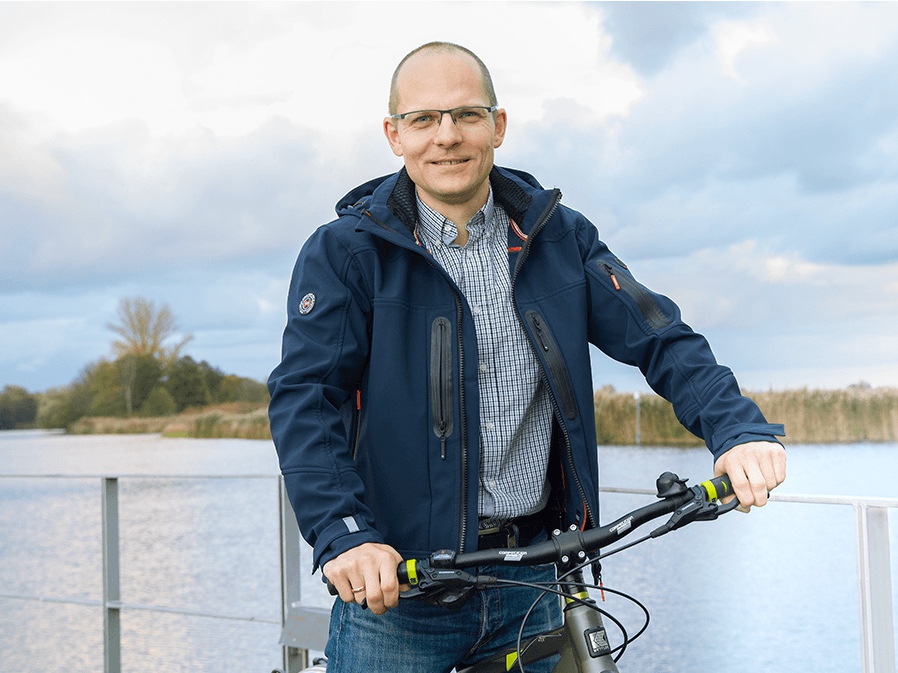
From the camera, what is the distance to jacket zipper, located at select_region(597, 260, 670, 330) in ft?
5.06

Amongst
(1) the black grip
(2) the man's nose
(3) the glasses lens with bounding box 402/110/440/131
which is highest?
(3) the glasses lens with bounding box 402/110/440/131

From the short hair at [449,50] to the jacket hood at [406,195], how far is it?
126mm

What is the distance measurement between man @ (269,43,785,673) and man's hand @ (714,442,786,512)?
0.33ft

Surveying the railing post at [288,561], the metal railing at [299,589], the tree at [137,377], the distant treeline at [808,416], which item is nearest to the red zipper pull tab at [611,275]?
the metal railing at [299,589]

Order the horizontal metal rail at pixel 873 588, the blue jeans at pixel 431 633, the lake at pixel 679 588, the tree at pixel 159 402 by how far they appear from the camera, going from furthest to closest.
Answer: the tree at pixel 159 402, the lake at pixel 679 588, the horizontal metal rail at pixel 873 588, the blue jeans at pixel 431 633

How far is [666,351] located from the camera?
1.52 m

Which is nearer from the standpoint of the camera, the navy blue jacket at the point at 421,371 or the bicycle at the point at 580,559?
the bicycle at the point at 580,559

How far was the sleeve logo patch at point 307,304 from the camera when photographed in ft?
4.80

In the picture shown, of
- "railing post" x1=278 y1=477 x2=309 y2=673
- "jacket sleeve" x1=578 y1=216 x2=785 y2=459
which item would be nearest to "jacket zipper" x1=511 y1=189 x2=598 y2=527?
"jacket sleeve" x1=578 y1=216 x2=785 y2=459

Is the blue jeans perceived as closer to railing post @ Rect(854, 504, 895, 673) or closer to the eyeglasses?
the eyeglasses

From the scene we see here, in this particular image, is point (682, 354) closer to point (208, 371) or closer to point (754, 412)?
point (754, 412)

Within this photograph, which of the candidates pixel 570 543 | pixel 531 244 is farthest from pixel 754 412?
pixel 531 244

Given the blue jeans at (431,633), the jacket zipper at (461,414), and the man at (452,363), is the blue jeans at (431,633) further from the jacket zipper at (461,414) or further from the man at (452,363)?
the jacket zipper at (461,414)

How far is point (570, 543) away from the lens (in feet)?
4.11
